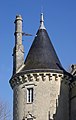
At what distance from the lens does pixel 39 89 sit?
111 ft

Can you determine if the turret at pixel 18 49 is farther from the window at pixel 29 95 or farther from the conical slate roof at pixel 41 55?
the window at pixel 29 95

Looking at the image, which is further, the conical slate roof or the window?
the conical slate roof

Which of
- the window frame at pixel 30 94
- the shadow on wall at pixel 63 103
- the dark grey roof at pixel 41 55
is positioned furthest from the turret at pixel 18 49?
the shadow on wall at pixel 63 103

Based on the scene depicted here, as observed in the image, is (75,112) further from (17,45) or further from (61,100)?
(17,45)

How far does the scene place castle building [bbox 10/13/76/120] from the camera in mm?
33469

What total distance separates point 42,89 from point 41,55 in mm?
3173

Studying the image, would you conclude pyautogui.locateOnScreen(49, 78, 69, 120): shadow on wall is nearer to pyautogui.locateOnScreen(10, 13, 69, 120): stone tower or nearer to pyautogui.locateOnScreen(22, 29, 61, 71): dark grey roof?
pyautogui.locateOnScreen(10, 13, 69, 120): stone tower

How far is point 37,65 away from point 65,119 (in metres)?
5.02

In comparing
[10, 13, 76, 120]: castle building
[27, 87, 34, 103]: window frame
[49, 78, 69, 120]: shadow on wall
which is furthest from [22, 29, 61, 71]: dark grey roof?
[27, 87, 34, 103]: window frame

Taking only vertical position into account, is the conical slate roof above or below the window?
above

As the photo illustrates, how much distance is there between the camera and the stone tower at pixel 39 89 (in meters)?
33.4

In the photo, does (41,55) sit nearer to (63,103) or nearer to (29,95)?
(29,95)

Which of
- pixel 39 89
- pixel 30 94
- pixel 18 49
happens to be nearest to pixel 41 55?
pixel 18 49

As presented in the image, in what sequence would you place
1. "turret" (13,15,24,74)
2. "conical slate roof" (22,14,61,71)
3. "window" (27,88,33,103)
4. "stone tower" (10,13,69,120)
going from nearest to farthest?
1. "stone tower" (10,13,69,120)
2. "window" (27,88,33,103)
3. "conical slate roof" (22,14,61,71)
4. "turret" (13,15,24,74)
